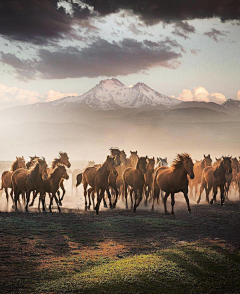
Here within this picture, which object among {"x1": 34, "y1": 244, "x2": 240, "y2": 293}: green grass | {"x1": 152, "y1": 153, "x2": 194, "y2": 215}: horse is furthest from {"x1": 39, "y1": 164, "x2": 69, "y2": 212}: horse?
{"x1": 34, "y1": 244, "x2": 240, "y2": 293}: green grass

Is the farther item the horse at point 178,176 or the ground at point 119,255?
the horse at point 178,176

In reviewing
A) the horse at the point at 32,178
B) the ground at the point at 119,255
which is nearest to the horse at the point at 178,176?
the ground at the point at 119,255

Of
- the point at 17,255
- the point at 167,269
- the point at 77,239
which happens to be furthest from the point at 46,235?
the point at 167,269

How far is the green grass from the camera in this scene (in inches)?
246

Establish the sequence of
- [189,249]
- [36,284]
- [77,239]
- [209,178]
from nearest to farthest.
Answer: [36,284], [189,249], [77,239], [209,178]

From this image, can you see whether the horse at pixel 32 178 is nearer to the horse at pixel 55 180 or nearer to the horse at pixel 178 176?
the horse at pixel 55 180

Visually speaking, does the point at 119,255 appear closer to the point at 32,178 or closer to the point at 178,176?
the point at 178,176

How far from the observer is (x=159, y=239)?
9945 millimetres

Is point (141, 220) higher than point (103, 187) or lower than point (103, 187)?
lower

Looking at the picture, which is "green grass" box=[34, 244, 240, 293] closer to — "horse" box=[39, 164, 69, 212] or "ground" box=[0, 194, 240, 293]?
"ground" box=[0, 194, 240, 293]

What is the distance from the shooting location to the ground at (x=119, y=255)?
21.0 feet

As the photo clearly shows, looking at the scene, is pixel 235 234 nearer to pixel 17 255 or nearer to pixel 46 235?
pixel 46 235

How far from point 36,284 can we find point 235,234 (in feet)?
23.0

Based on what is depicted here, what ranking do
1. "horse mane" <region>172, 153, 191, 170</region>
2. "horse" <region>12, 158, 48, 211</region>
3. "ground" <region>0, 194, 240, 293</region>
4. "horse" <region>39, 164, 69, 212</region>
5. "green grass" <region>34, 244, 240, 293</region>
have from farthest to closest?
1. "horse" <region>39, 164, 69, 212</region>
2. "horse" <region>12, 158, 48, 211</region>
3. "horse mane" <region>172, 153, 191, 170</region>
4. "ground" <region>0, 194, 240, 293</region>
5. "green grass" <region>34, 244, 240, 293</region>
